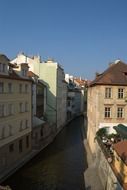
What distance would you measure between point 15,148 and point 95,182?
11.8 meters

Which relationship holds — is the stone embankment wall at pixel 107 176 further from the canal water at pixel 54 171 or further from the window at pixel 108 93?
the window at pixel 108 93

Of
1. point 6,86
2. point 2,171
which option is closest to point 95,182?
point 2,171

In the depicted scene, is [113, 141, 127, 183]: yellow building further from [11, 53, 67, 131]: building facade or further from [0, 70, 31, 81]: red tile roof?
[11, 53, 67, 131]: building facade

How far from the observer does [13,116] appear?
40.2 metres

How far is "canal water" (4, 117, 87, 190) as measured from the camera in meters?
34.7

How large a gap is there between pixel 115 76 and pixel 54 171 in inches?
662

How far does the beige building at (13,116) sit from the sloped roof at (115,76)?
414 inches

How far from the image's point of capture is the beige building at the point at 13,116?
3678cm

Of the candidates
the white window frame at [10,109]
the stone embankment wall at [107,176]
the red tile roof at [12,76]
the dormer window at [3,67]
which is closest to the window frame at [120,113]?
the stone embankment wall at [107,176]

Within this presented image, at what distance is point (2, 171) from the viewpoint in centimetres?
3575

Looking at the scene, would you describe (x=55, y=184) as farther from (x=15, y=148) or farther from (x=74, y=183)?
(x=15, y=148)

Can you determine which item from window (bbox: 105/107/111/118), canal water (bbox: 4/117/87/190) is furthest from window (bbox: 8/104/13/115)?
window (bbox: 105/107/111/118)

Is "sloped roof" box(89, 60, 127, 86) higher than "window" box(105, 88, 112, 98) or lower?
higher

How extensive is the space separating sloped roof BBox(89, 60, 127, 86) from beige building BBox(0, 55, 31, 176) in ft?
34.5
